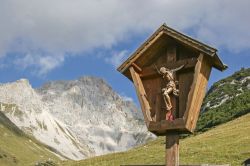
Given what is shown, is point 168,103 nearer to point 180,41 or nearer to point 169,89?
point 169,89

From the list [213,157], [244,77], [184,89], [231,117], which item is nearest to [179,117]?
[184,89]

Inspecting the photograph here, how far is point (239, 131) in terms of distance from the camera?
72.8m

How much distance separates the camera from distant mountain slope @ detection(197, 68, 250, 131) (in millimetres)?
109400

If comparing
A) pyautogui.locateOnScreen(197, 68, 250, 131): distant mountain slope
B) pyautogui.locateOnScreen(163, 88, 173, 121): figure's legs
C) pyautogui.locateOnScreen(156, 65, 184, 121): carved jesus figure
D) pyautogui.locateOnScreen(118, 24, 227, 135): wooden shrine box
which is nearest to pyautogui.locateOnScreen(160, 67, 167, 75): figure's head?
pyautogui.locateOnScreen(156, 65, 184, 121): carved jesus figure

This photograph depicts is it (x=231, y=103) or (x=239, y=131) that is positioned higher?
(x=231, y=103)

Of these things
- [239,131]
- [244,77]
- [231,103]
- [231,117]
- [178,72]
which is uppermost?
[244,77]

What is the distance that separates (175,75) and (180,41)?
0.88m

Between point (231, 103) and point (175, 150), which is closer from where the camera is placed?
point (175, 150)

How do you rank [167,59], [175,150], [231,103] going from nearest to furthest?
[175,150] → [167,59] → [231,103]

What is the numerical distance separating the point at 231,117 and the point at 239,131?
1285 inches

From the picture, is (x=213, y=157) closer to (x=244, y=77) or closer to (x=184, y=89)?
A: (x=184, y=89)

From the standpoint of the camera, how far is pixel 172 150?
12.1 metres

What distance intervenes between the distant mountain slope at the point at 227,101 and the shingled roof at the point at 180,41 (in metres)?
91.5

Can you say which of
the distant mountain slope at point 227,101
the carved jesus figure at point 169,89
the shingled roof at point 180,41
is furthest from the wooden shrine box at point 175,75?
the distant mountain slope at point 227,101
